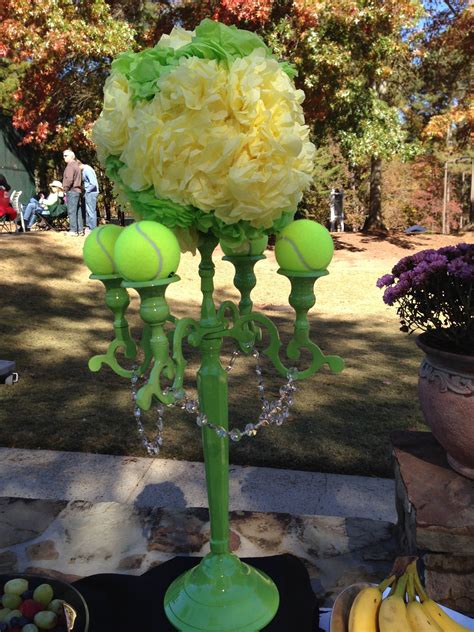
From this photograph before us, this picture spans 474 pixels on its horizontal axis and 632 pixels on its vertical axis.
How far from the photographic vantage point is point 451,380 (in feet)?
7.29

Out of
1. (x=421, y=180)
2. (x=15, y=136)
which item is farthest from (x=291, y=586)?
(x=421, y=180)

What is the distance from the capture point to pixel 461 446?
2.25 meters

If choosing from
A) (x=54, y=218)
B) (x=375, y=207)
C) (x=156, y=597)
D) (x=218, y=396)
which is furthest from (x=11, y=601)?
(x=375, y=207)

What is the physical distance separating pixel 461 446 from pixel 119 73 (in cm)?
189

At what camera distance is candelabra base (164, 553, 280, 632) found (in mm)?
1815

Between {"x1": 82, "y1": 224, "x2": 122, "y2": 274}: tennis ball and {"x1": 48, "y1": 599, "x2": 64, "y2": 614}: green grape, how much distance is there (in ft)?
3.34

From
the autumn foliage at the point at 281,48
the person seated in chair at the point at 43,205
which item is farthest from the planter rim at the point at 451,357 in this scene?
the person seated in chair at the point at 43,205

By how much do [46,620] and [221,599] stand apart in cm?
56

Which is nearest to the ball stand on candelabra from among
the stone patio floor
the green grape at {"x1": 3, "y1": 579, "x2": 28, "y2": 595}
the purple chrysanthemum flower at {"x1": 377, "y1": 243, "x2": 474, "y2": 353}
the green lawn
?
the green grape at {"x1": 3, "y1": 579, "x2": 28, "y2": 595}

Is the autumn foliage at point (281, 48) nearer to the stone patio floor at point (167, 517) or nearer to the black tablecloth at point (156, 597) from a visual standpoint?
the stone patio floor at point (167, 517)

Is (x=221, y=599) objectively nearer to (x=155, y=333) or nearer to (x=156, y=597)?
(x=156, y=597)

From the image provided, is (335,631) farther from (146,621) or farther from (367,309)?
(367,309)

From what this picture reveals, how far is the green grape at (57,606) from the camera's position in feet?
5.51

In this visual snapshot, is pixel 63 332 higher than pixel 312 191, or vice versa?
pixel 312 191
